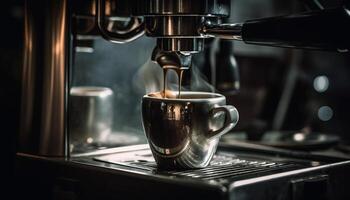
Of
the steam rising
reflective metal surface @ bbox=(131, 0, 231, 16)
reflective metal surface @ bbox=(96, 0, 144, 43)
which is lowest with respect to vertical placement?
the steam rising

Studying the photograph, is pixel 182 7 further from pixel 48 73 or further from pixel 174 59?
pixel 48 73

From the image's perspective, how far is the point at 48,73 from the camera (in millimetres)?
871

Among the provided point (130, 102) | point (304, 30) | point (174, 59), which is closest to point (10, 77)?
point (130, 102)

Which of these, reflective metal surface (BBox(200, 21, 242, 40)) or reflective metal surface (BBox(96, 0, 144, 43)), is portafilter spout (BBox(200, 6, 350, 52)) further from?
reflective metal surface (BBox(96, 0, 144, 43))

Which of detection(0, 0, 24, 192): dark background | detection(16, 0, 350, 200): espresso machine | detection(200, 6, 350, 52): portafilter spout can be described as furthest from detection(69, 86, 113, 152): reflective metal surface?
detection(200, 6, 350, 52): portafilter spout

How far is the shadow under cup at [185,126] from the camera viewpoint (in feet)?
2.53

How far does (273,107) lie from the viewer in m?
1.72

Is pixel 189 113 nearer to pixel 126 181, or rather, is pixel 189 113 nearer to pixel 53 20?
pixel 126 181

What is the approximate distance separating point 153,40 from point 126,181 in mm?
350

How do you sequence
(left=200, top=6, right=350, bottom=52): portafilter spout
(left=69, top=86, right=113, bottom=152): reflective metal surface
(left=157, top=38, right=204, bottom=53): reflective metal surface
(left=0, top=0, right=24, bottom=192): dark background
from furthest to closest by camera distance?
1. (left=0, top=0, right=24, bottom=192): dark background
2. (left=69, top=86, right=113, bottom=152): reflective metal surface
3. (left=157, top=38, right=204, bottom=53): reflective metal surface
4. (left=200, top=6, right=350, bottom=52): portafilter spout

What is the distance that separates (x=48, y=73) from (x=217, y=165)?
26 cm

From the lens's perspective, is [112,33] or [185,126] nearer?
[185,126]

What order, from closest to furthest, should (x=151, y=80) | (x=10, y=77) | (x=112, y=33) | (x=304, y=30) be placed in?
(x=304, y=30) < (x=112, y=33) < (x=151, y=80) < (x=10, y=77)

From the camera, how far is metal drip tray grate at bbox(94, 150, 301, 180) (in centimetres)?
77
